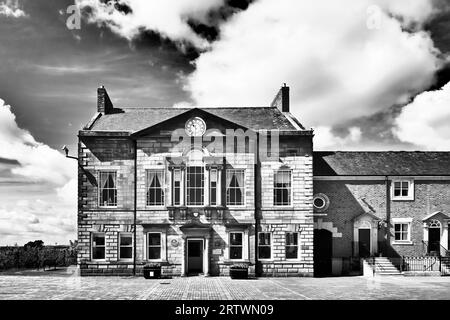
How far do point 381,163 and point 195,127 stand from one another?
12634 millimetres

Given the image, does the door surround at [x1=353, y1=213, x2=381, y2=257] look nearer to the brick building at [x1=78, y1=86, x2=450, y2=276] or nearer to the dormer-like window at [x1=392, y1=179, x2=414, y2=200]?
the dormer-like window at [x1=392, y1=179, x2=414, y2=200]

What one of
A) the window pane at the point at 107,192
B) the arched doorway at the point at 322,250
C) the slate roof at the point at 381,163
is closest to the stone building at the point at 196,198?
the window pane at the point at 107,192

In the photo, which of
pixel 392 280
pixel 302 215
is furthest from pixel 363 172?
pixel 392 280

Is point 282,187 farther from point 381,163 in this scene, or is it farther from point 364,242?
point 381,163

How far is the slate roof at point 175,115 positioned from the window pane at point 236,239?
20.5 feet

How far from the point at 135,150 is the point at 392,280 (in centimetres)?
1545

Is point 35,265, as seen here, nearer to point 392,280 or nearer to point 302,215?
point 302,215

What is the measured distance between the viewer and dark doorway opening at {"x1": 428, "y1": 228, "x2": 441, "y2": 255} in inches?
1122

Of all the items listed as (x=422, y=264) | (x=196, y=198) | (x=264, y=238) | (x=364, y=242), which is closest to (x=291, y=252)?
(x=264, y=238)

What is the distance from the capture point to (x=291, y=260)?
85.3 feet

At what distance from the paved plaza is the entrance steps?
1.13 metres

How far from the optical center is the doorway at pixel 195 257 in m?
26.2

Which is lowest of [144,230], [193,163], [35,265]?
[35,265]

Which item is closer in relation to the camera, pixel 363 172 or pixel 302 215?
pixel 302 215
